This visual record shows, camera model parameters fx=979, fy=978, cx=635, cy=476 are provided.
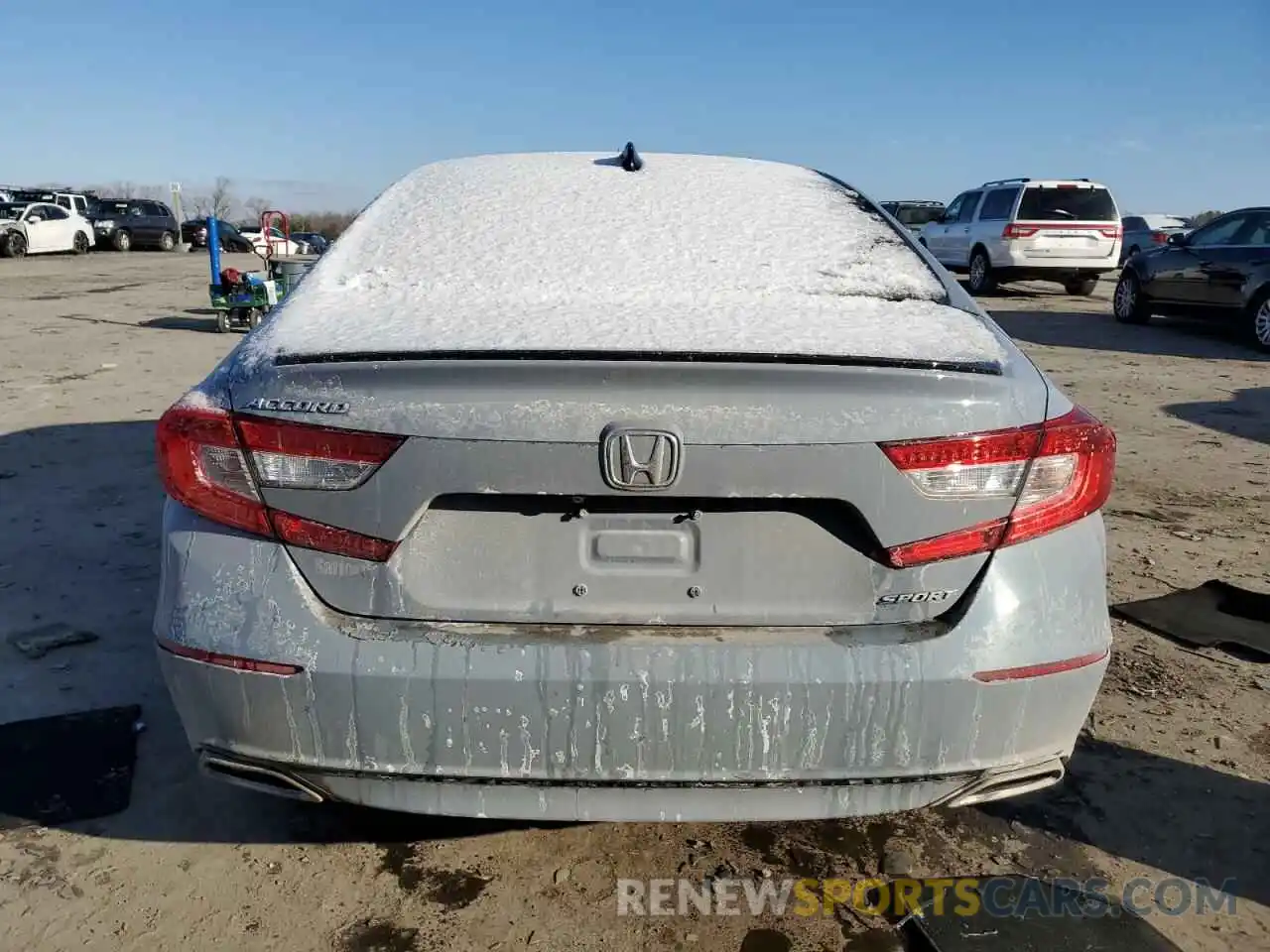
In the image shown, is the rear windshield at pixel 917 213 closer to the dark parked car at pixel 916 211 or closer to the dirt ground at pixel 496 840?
the dark parked car at pixel 916 211

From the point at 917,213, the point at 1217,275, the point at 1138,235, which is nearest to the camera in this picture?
the point at 1217,275

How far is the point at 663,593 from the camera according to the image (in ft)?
6.04

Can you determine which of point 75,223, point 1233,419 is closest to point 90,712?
point 1233,419

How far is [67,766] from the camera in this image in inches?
107

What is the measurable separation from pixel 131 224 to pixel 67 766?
125ft

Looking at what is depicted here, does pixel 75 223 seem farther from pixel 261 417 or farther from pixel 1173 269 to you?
pixel 261 417

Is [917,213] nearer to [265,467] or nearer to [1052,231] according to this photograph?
[1052,231]

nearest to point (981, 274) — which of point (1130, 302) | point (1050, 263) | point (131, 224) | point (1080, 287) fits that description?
point (1050, 263)

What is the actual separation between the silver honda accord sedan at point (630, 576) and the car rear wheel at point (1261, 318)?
11305mm

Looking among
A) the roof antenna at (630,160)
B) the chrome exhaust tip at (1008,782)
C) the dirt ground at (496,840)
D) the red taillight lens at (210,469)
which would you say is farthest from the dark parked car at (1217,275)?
the red taillight lens at (210,469)

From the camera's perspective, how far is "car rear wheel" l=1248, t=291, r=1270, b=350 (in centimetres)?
1118

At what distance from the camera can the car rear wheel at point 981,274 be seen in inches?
679

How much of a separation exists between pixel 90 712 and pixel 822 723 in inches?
93.5

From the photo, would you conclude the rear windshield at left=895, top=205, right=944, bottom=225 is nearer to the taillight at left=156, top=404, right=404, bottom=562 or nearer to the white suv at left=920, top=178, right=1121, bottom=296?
the white suv at left=920, top=178, right=1121, bottom=296
